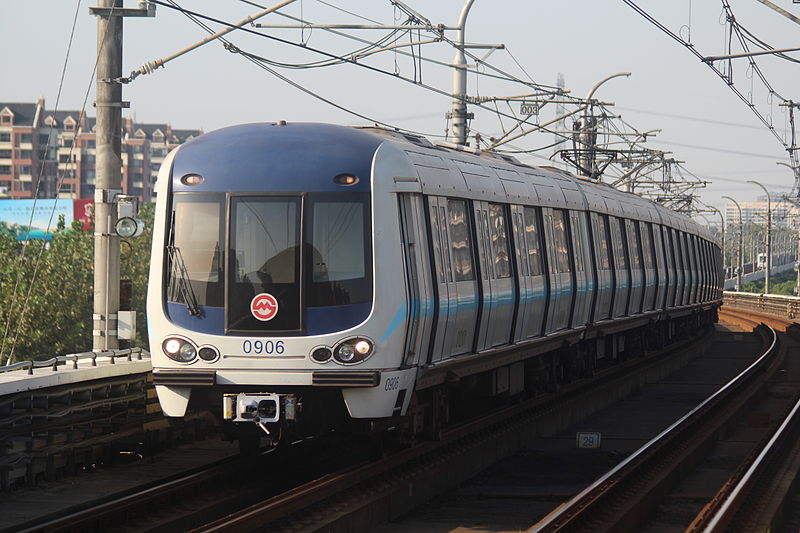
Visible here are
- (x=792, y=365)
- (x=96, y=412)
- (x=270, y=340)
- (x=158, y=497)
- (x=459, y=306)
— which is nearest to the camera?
(x=158, y=497)

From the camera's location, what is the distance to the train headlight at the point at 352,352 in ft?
38.1

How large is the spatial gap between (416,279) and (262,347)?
5.40 ft

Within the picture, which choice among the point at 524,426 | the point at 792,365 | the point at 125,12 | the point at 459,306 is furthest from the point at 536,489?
the point at 792,365

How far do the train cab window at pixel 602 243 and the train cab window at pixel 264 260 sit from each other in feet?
37.0

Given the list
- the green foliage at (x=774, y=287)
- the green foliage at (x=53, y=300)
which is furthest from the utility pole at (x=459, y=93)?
the green foliage at (x=774, y=287)

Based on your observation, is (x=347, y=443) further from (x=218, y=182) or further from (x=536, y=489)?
(x=218, y=182)

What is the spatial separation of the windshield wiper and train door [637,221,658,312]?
16922mm

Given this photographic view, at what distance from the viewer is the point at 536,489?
13.5m

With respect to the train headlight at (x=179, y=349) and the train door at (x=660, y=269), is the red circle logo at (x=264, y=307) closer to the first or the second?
the train headlight at (x=179, y=349)

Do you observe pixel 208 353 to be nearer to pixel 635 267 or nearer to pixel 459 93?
pixel 459 93

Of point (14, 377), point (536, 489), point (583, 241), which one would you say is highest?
point (583, 241)

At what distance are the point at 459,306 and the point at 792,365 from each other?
19953 millimetres

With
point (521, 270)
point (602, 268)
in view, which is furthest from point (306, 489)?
point (602, 268)

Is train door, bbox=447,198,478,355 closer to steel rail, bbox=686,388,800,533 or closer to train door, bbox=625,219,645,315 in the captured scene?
steel rail, bbox=686,388,800,533
